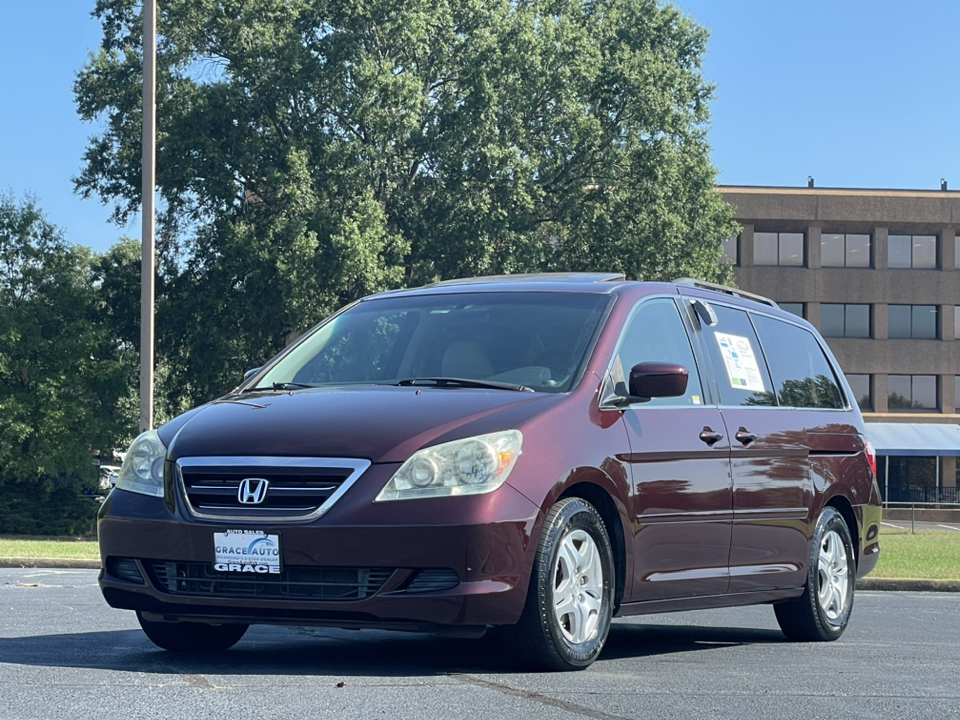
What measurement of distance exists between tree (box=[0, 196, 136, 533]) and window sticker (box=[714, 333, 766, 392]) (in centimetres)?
3294

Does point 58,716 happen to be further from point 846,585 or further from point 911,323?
point 911,323

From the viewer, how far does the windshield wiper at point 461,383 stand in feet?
21.7

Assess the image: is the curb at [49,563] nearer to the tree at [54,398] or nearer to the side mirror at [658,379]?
the side mirror at [658,379]

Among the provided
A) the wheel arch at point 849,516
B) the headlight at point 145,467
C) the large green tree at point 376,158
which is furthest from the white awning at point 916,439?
the headlight at point 145,467

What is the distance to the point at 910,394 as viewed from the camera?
64.0m

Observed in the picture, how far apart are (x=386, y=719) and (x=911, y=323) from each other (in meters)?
62.4

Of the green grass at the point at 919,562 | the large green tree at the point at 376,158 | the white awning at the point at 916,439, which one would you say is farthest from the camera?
the white awning at the point at 916,439

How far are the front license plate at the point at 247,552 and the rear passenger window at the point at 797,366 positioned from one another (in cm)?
359

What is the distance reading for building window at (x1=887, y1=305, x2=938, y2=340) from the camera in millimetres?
64375

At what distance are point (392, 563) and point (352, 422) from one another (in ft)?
2.11

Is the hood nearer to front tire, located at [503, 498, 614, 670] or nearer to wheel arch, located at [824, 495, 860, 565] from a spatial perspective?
front tire, located at [503, 498, 614, 670]

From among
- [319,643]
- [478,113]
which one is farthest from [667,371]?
[478,113]

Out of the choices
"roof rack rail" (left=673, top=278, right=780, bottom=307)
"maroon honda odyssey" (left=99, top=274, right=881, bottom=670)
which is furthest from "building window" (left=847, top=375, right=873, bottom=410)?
"maroon honda odyssey" (left=99, top=274, right=881, bottom=670)

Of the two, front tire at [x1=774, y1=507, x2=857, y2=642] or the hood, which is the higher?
the hood
